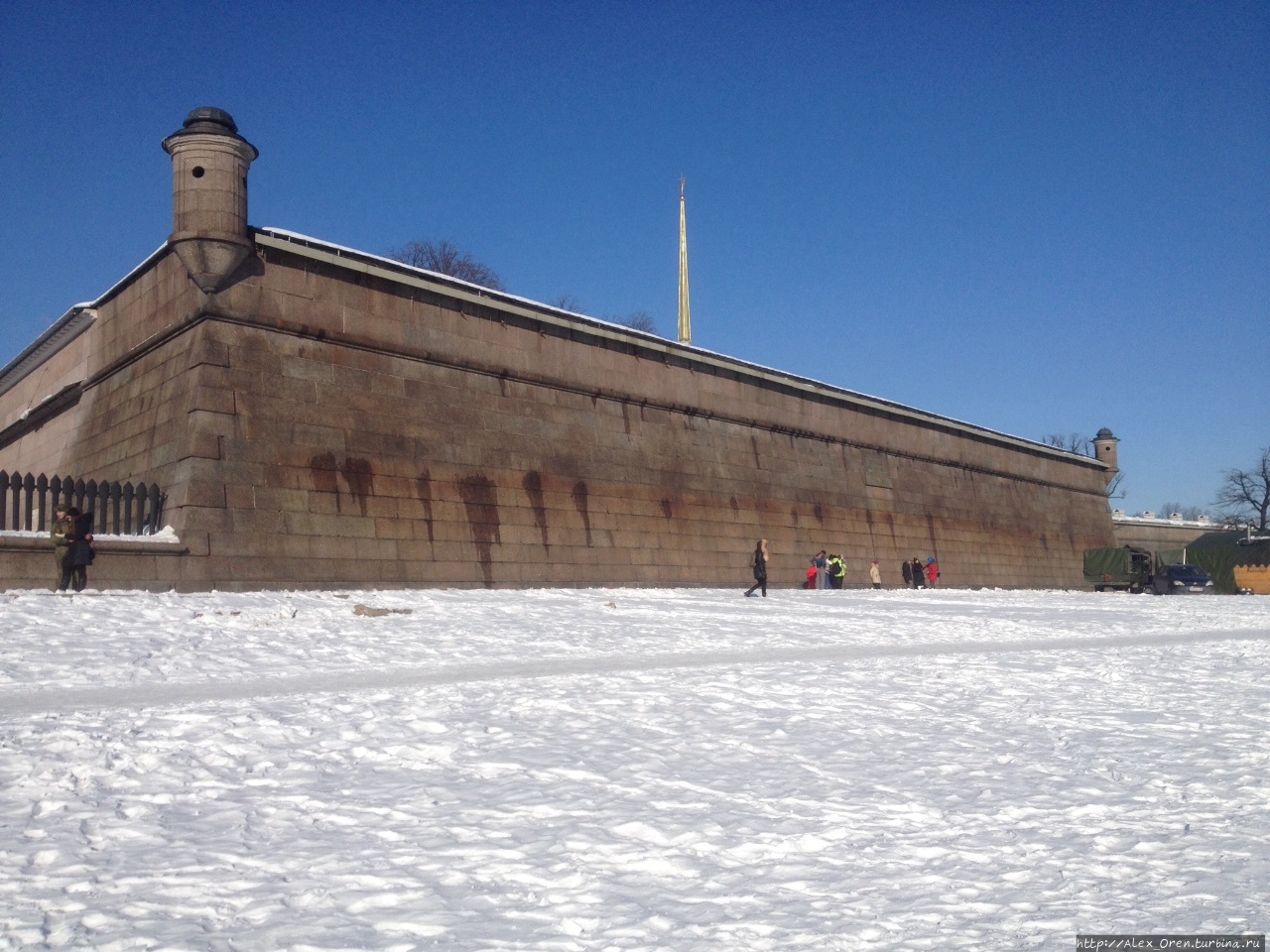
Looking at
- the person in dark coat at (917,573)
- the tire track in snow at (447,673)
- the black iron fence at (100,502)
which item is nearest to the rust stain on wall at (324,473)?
the black iron fence at (100,502)

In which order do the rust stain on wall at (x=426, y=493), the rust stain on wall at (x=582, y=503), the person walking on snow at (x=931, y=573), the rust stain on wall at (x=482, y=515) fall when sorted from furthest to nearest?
1. the person walking on snow at (x=931, y=573)
2. the rust stain on wall at (x=582, y=503)
3. the rust stain on wall at (x=482, y=515)
4. the rust stain on wall at (x=426, y=493)

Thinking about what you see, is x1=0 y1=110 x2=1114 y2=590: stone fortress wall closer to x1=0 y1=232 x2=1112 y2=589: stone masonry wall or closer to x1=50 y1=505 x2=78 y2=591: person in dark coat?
x1=0 y1=232 x2=1112 y2=589: stone masonry wall

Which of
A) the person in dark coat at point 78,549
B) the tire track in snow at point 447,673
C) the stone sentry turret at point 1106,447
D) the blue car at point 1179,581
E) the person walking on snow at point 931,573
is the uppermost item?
the stone sentry turret at point 1106,447

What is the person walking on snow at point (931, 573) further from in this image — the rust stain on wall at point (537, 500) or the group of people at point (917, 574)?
the rust stain on wall at point (537, 500)

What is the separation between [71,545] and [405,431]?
6286 millimetres

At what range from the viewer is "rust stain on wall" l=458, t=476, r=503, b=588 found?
19.8m

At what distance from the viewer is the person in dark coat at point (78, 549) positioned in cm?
1393

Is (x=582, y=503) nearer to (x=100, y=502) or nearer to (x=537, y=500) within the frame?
(x=537, y=500)

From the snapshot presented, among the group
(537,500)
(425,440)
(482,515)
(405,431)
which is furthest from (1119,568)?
(405,431)

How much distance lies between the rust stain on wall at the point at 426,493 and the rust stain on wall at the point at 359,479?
0.92m

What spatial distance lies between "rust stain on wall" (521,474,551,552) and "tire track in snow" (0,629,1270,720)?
8.61 metres

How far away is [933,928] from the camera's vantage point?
438cm

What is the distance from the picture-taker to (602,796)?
6.16 metres

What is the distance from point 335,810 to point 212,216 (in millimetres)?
13318
